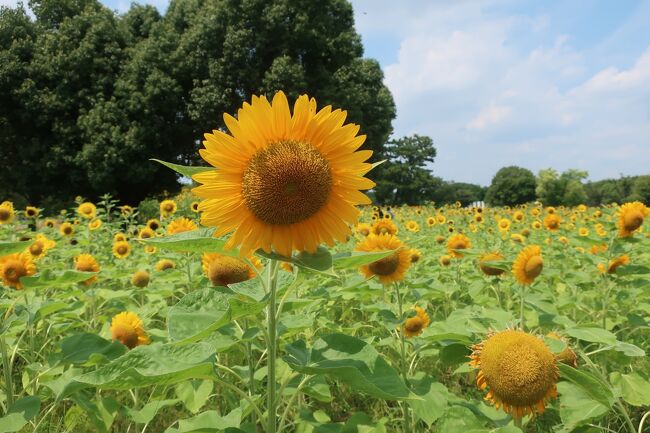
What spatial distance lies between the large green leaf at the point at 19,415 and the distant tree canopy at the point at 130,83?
58.4 feet

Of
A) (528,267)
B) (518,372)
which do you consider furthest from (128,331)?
(528,267)

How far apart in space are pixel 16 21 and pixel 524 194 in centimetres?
4559

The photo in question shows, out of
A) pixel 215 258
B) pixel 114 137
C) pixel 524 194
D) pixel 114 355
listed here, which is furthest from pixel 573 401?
pixel 524 194

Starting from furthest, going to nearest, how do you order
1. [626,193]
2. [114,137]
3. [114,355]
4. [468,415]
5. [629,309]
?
[626,193] < [114,137] < [629,309] < [114,355] < [468,415]

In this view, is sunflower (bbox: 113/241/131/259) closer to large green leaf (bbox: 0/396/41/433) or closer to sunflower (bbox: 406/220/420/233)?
large green leaf (bbox: 0/396/41/433)

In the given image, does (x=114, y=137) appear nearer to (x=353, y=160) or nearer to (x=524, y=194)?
(x=353, y=160)

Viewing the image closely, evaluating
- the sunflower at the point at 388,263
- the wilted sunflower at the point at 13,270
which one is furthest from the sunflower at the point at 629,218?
the wilted sunflower at the point at 13,270

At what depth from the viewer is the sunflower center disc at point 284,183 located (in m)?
1.17

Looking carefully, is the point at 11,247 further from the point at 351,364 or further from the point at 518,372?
the point at 518,372

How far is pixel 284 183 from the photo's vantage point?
1.16 m

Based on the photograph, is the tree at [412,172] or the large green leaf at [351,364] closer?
the large green leaf at [351,364]

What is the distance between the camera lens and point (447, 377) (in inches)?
132

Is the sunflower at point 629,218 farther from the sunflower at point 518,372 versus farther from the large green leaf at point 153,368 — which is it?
the large green leaf at point 153,368

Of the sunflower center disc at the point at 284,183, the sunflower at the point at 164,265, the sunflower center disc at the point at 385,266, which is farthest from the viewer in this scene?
the sunflower at the point at 164,265
